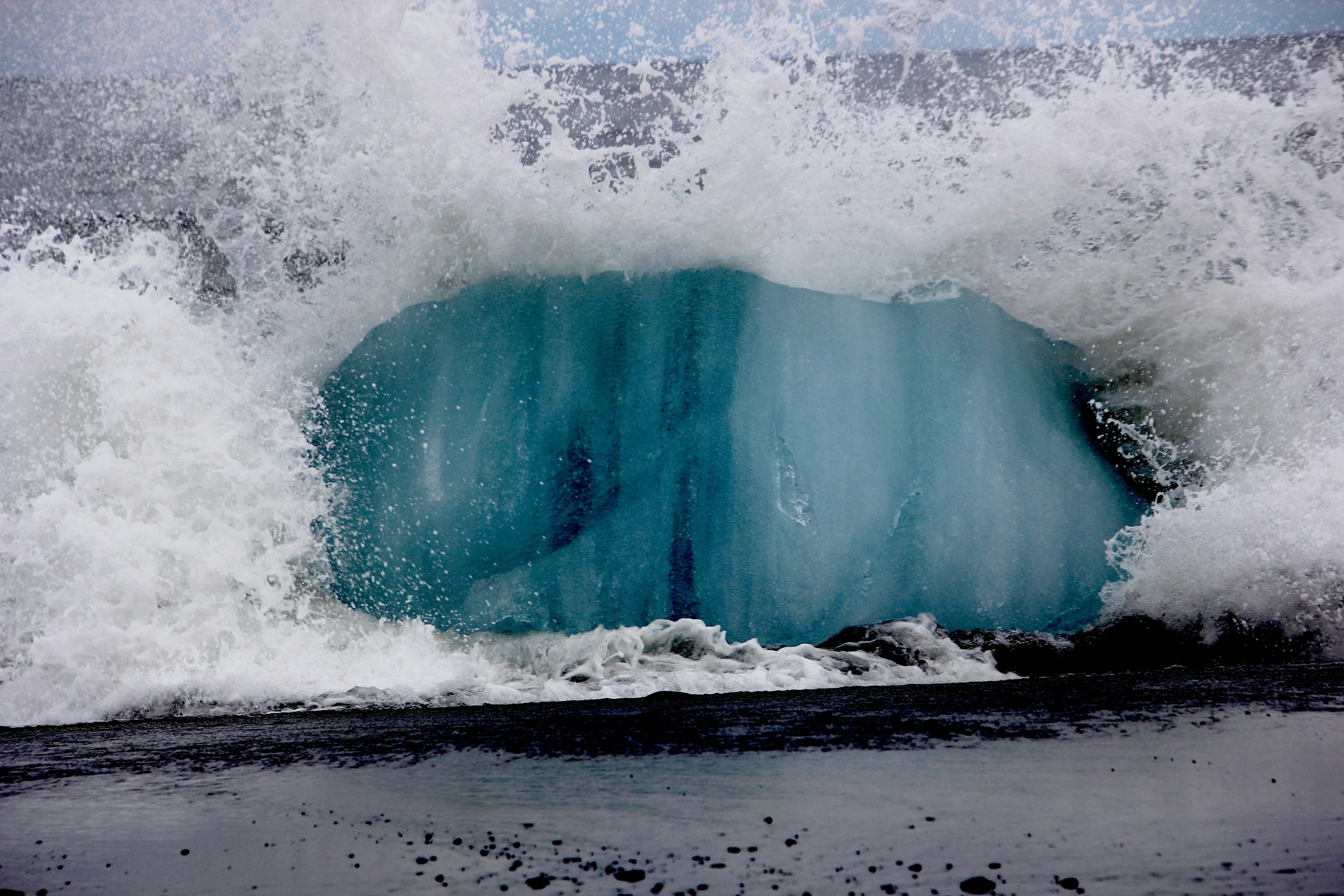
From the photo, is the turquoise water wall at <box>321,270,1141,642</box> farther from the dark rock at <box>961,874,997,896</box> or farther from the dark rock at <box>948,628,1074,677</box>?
the dark rock at <box>961,874,997,896</box>

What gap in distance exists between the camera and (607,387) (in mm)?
3449

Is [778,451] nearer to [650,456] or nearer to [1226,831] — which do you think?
[650,456]

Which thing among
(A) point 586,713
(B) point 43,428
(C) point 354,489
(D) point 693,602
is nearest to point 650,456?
(D) point 693,602

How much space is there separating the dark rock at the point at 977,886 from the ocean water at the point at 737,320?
207 centimetres


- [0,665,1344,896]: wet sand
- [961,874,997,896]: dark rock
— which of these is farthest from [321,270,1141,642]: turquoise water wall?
[961,874,997,896]: dark rock

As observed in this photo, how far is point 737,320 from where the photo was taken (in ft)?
11.6

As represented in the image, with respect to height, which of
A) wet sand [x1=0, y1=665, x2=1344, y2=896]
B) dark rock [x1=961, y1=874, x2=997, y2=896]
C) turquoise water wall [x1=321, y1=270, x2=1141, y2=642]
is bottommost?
dark rock [x1=961, y1=874, x2=997, y2=896]

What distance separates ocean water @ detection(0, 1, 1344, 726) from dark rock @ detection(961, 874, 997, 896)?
2067mm

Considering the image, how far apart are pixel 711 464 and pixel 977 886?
8.31 feet

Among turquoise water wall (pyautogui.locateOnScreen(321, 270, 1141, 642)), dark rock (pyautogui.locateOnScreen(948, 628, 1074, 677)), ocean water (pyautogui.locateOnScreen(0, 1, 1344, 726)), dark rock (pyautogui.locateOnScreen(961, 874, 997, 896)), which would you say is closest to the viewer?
dark rock (pyautogui.locateOnScreen(961, 874, 997, 896))

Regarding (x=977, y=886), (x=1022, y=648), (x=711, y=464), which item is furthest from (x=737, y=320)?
(x=977, y=886)

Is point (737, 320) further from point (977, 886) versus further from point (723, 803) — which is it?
point (977, 886)

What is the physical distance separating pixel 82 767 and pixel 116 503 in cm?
144

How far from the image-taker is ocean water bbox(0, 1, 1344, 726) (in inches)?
121
